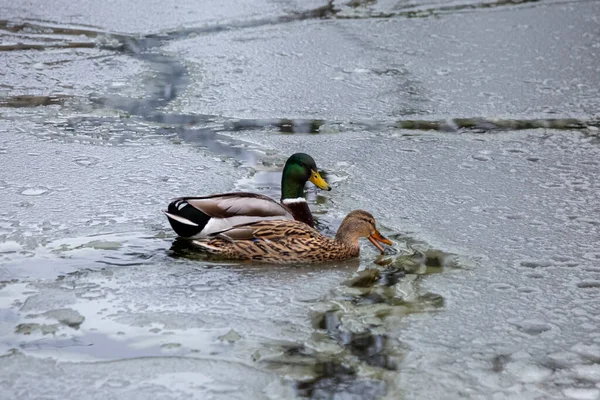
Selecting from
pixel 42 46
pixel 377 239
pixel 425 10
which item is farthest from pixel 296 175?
pixel 425 10

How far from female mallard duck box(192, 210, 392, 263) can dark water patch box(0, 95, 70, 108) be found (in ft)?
9.57

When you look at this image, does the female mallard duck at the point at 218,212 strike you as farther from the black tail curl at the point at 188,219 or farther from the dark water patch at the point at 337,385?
the dark water patch at the point at 337,385

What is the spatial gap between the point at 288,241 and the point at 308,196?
1.00 metres

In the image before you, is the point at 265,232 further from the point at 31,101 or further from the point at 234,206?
the point at 31,101

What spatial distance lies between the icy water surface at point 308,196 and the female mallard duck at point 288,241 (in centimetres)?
7

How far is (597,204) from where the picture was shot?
5.13m

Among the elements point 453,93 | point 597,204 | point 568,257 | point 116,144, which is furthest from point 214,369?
point 453,93

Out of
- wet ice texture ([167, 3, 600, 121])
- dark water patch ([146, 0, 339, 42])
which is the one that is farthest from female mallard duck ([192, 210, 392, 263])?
dark water patch ([146, 0, 339, 42])

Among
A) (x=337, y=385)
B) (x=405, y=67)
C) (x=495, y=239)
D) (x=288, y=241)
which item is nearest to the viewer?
(x=337, y=385)

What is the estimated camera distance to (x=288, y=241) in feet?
14.6

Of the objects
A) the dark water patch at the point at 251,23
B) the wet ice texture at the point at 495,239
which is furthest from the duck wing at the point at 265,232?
the dark water patch at the point at 251,23

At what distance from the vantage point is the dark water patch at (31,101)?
689cm

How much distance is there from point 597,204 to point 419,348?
2004 mm

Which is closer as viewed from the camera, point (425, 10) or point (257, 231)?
point (257, 231)
